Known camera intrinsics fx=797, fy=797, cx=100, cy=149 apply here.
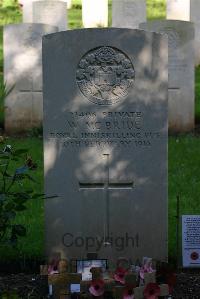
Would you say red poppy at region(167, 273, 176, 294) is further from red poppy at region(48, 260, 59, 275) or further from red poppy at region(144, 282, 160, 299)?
red poppy at region(48, 260, 59, 275)

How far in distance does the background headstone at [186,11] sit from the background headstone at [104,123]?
401 inches

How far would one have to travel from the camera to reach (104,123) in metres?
5.53

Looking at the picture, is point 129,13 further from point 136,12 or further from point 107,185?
point 107,185

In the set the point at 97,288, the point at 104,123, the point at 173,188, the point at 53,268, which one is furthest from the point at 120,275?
the point at 173,188

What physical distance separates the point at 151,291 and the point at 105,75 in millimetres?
1626

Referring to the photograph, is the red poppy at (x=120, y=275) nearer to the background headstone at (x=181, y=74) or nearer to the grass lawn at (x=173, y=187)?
the grass lawn at (x=173, y=187)

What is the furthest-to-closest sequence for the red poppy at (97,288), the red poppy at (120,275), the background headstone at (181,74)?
1. the background headstone at (181,74)
2. the red poppy at (120,275)
3. the red poppy at (97,288)

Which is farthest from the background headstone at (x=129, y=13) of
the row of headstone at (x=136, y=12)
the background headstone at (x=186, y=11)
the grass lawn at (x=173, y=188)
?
the grass lawn at (x=173, y=188)

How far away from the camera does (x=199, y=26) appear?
15.7 metres

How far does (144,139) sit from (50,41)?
0.94 meters

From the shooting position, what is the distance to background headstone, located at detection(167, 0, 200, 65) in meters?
15.7

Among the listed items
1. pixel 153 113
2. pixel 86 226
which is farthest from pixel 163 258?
pixel 153 113

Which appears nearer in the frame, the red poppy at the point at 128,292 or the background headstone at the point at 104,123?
the red poppy at the point at 128,292

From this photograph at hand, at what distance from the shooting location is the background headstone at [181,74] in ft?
36.3
